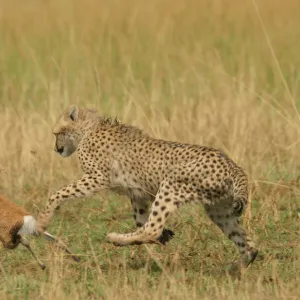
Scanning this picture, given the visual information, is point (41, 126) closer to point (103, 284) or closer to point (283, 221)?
point (283, 221)

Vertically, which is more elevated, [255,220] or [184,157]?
[184,157]

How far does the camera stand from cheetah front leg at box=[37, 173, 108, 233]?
7.59 metres

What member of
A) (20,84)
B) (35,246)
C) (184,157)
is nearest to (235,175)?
(184,157)

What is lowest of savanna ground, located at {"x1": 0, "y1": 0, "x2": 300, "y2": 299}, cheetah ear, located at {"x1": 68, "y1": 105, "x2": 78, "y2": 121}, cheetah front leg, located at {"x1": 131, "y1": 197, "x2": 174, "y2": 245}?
savanna ground, located at {"x1": 0, "y1": 0, "x2": 300, "y2": 299}

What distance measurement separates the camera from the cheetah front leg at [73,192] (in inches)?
299

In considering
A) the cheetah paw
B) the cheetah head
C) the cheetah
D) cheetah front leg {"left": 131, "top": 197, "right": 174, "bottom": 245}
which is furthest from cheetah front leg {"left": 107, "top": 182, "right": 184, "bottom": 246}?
the cheetah head

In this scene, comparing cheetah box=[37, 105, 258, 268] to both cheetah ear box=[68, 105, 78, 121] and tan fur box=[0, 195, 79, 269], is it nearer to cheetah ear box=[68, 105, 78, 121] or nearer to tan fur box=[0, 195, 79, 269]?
cheetah ear box=[68, 105, 78, 121]

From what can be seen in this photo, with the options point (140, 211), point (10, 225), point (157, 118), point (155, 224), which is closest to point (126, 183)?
point (140, 211)

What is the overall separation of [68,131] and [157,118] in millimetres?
1931

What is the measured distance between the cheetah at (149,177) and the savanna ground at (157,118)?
192mm

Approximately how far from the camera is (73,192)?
7691 millimetres

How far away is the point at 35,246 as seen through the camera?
7656mm

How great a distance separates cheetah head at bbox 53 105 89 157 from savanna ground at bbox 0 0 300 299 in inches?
17.6

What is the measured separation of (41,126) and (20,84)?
6.86ft
